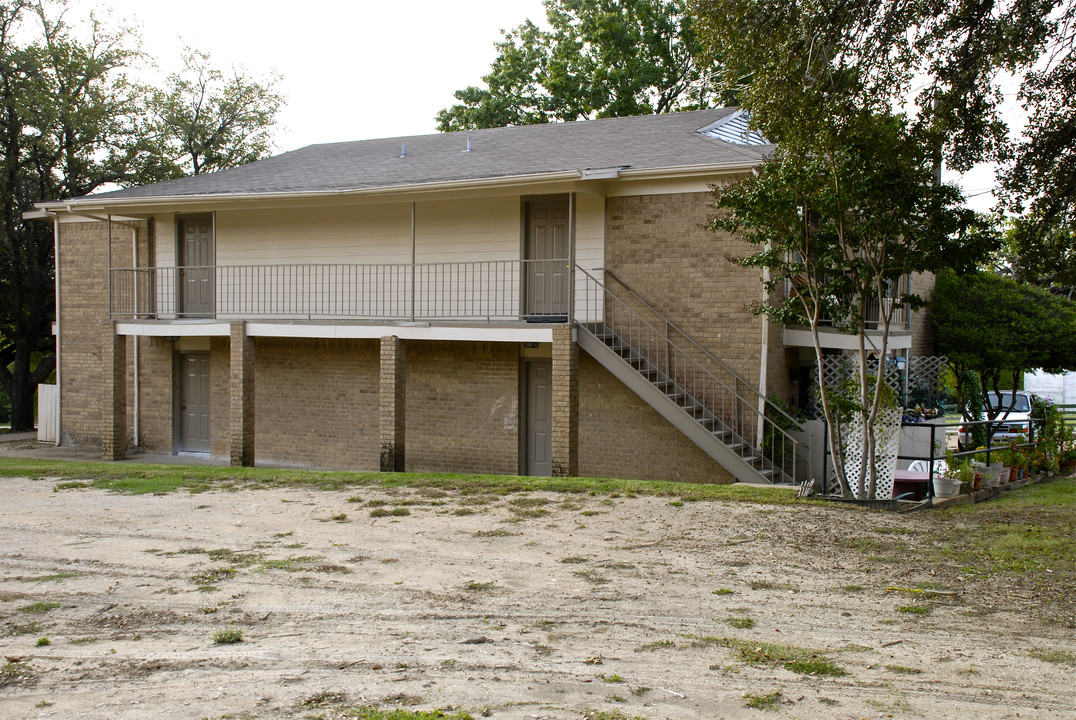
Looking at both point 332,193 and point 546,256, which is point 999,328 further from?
point 332,193

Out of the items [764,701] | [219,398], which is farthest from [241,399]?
[764,701]

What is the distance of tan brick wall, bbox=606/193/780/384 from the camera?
12.7 meters

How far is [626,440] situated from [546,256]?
10.3ft

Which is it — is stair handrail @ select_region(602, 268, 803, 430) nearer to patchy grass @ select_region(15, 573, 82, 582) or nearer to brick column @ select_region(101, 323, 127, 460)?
patchy grass @ select_region(15, 573, 82, 582)

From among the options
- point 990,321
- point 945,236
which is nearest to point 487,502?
point 945,236

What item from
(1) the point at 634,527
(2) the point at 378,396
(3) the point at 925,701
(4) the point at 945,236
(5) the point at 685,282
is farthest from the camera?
(2) the point at 378,396

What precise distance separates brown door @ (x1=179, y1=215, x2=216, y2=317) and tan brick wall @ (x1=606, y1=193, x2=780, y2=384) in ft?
25.2

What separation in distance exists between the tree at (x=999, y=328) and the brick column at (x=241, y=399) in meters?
13.7

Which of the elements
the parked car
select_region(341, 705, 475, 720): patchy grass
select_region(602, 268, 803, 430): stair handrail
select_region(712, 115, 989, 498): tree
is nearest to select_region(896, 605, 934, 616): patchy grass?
select_region(341, 705, 475, 720): patchy grass

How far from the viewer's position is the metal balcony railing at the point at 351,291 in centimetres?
1412

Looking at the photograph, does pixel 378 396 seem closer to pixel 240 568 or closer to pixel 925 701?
pixel 240 568

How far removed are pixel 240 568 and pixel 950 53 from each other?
27.6 feet

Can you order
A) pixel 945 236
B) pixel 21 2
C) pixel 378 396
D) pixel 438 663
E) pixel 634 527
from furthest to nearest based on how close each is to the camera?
1. pixel 21 2
2. pixel 378 396
3. pixel 945 236
4. pixel 634 527
5. pixel 438 663

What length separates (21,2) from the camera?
22.3 metres
